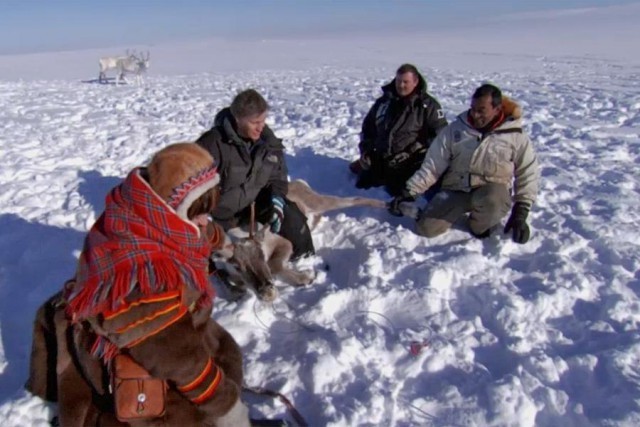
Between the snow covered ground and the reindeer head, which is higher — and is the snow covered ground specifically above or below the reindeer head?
below

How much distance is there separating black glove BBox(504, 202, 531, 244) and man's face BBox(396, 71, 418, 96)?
1788mm

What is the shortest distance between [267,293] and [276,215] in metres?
0.88

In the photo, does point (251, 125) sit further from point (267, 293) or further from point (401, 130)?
point (401, 130)

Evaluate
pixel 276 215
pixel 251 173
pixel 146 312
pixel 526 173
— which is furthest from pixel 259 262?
pixel 526 173

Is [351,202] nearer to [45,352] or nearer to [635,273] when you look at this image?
[635,273]

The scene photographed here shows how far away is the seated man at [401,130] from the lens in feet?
18.4

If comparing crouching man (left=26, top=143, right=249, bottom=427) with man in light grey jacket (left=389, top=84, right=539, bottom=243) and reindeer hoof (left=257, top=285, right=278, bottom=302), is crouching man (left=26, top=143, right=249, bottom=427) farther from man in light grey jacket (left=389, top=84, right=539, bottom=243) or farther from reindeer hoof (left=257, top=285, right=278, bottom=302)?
man in light grey jacket (left=389, top=84, right=539, bottom=243)

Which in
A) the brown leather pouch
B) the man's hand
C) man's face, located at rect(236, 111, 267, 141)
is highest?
man's face, located at rect(236, 111, 267, 141)

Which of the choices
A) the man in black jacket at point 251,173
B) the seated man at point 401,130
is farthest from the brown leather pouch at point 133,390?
the seated man at point 401,130

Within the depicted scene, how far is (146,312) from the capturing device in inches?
76.5

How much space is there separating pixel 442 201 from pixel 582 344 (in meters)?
1.74

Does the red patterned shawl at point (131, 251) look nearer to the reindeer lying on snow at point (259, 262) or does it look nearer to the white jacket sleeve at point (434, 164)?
the reindeer lying on snow at point (259, 262)

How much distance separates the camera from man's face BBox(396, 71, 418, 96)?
18.0 feet

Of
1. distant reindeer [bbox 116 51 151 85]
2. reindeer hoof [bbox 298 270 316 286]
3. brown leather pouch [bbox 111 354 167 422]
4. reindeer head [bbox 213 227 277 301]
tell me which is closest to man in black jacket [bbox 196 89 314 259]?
reindeer hoof [bbox 298 270 316 286]
